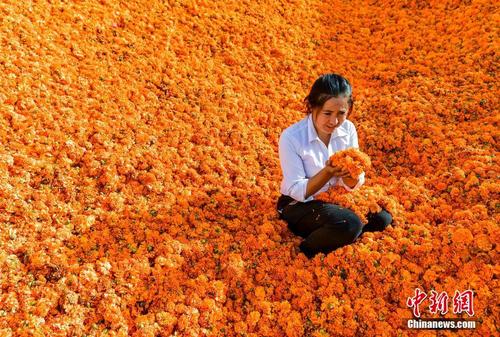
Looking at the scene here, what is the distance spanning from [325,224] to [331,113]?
873 mm

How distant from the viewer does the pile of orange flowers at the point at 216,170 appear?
9.53 feet

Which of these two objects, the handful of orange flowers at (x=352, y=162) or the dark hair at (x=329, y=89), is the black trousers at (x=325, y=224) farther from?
the dark hair at (x=329, y=89)

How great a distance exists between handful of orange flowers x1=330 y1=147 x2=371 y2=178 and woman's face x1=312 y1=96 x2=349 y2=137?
0.31 meters

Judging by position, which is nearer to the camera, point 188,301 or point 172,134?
point 188,301

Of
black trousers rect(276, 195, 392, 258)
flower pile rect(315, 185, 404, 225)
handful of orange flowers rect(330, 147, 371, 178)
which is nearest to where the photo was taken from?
handful of orange flowers rect(330, 147, 371, 178)

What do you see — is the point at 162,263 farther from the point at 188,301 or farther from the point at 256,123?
the point at 256,123

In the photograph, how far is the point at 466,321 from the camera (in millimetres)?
2711

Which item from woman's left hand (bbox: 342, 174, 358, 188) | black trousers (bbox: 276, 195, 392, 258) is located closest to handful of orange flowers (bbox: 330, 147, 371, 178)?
woman's left hand (bbox: 342, 174, 358, 188)

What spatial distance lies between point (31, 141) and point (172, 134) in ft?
4.74

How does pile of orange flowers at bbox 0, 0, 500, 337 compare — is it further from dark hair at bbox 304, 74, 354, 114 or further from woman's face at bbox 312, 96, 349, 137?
dark hair at bbox 304, 74, 354, 114

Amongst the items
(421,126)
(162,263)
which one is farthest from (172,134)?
(421,126)

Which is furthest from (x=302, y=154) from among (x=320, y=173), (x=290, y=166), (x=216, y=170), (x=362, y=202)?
(x=216, y=170)

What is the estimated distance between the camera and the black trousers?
10.3 ft

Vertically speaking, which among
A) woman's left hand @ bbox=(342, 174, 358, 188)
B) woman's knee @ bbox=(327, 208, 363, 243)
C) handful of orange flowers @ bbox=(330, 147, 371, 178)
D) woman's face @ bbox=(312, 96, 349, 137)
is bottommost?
woman's knee @ bbox=(327, 208, 363, 243)
